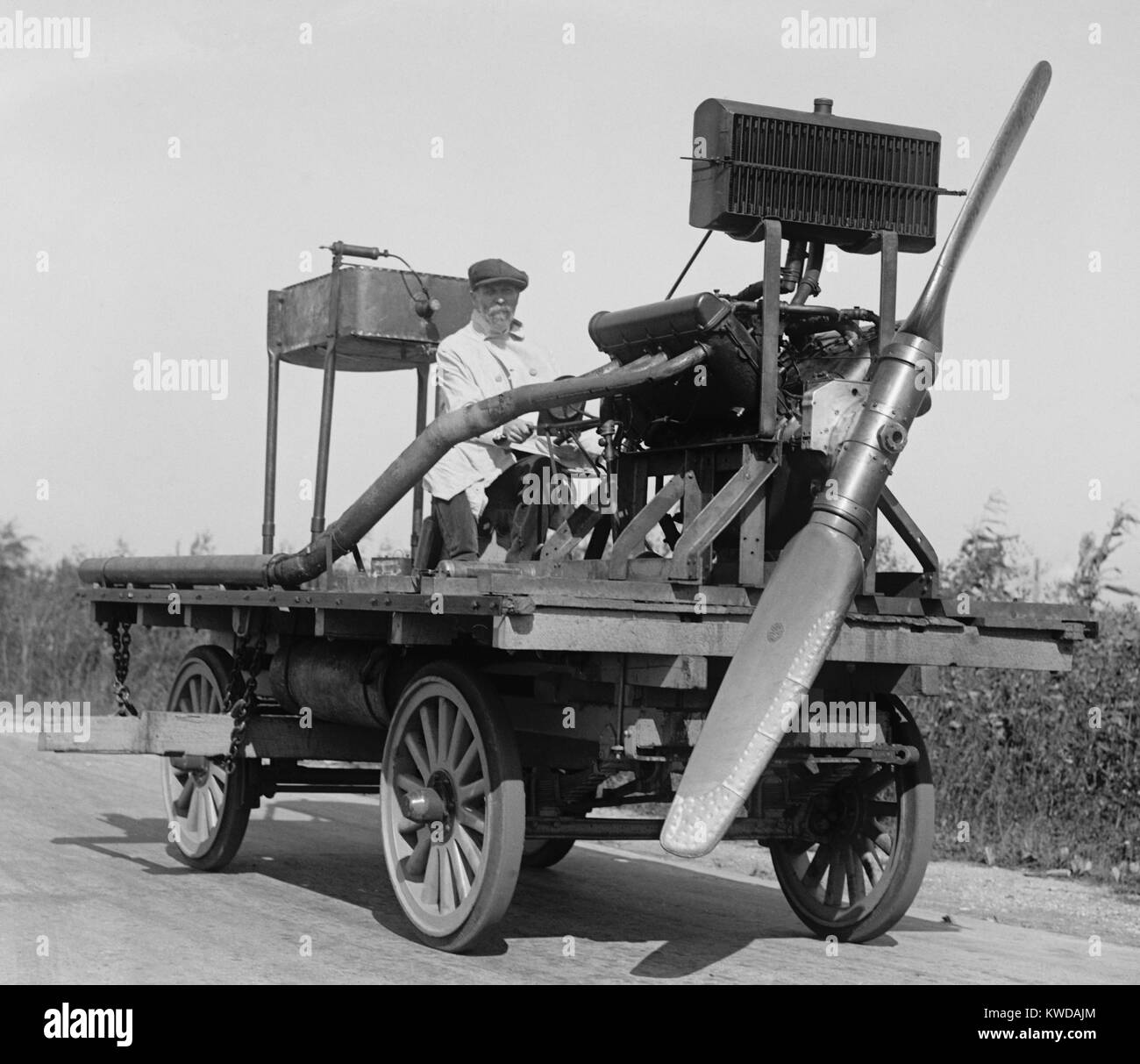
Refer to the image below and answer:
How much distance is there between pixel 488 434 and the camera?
911cm

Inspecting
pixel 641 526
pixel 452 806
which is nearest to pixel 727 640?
pixel 641 526

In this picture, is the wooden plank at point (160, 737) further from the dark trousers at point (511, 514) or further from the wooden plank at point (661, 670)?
the wooden plank at point (661, 670)

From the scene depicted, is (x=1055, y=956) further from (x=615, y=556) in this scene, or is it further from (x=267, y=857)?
(x=267, y=857)

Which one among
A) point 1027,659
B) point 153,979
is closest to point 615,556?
point 1027,659

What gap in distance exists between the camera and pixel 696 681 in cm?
689

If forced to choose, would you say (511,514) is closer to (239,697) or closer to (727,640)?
(239,697)

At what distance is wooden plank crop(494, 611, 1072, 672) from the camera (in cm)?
665

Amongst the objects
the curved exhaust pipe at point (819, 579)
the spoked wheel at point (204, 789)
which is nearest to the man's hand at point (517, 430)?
the curved exhaust pipe at point (819, 579)

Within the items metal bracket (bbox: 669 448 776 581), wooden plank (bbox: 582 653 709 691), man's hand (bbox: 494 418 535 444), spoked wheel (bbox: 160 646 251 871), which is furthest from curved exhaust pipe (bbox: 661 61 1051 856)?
spoked wheel (bbox: 160 646 251 871)

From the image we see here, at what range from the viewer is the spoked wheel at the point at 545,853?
1079cm

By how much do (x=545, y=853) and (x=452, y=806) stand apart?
10.8 ft

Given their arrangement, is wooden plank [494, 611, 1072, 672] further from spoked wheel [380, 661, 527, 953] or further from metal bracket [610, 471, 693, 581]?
spoked wheel [380, 661, 527, 953]

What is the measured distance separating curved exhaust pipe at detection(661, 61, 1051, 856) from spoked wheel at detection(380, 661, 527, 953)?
0.92 metres
